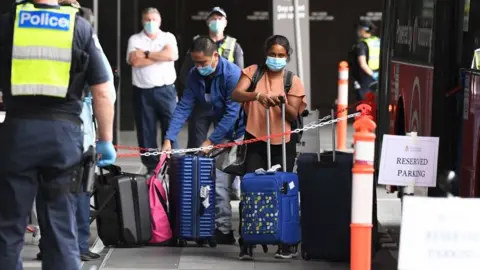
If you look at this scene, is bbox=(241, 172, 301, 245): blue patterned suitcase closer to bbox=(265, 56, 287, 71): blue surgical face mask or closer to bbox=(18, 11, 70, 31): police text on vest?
bbox=(265, 56, 287, 71): blue surgical face mask

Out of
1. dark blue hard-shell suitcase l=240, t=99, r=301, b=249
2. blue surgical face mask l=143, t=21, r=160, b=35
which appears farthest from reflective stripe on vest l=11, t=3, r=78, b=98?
blue surgical face mask l=143, t=21, r=160, b=35

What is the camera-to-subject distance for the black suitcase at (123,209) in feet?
34.3

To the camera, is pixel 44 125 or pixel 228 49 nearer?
pixel 44 125

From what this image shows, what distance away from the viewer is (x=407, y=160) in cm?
881

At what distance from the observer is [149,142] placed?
1477 cm

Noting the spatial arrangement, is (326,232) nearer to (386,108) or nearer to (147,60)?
(386,108)

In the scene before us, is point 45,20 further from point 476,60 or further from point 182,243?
point 182,243

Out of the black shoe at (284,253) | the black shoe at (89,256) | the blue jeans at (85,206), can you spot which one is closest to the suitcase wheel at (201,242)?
the black shoe at (284,253)

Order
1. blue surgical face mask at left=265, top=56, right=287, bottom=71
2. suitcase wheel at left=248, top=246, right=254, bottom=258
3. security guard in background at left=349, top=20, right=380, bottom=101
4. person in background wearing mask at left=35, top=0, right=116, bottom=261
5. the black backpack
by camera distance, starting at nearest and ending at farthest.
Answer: person in background wearing mask at left=35, top=0, right=116, bottom=261 → suitcase wheel at left=248, top=246, right=254, bottom=258 → blue surgical face mask at left=265, top=56, right=287, bottom=71 → the black backpack → security guard in background at left=349, top=20, right=380, bottom=101

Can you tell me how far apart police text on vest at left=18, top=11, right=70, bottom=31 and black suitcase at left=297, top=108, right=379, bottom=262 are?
128 inches

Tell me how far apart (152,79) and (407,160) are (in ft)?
20.7

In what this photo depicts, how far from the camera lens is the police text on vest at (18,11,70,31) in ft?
23.4

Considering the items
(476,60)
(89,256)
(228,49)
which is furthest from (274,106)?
(228,49)

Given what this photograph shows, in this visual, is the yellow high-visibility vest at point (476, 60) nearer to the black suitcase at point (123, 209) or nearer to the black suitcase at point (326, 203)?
the black suitcase at point (326, 203)
